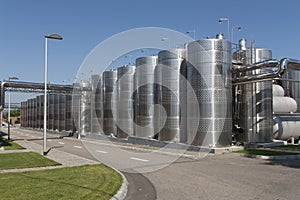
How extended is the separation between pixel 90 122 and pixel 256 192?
34.0 m

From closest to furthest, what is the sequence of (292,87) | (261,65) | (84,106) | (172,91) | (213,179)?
(213,179), (261,65), (172,91), (292,87), (84,106)

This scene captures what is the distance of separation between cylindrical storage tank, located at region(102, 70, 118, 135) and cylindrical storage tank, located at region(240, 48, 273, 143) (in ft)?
57.0

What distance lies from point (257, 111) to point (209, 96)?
203 inches

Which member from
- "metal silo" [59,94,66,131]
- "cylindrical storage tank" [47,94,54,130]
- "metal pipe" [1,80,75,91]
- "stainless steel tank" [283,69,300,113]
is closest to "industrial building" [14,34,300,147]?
"stainless steel tank" [283,69,300,113]

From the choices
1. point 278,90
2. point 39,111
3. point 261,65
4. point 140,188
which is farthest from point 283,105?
point 39,111

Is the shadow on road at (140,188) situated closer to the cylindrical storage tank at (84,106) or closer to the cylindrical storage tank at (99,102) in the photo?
the cylindrical storage tank at (99,102)

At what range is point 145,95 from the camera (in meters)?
29.3

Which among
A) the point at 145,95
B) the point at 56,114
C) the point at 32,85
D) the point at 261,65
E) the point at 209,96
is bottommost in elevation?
the point at 56,114

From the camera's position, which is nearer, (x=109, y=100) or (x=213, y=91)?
(x=213, y=91)

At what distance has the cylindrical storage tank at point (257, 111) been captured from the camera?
2333cm

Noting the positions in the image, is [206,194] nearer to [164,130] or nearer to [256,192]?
[256,192]

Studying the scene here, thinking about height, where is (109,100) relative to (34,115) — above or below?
above

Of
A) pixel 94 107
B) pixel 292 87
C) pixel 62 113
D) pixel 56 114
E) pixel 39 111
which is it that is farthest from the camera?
pixel 39 111

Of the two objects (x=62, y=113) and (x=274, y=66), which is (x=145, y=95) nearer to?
(x=274, y=66)
